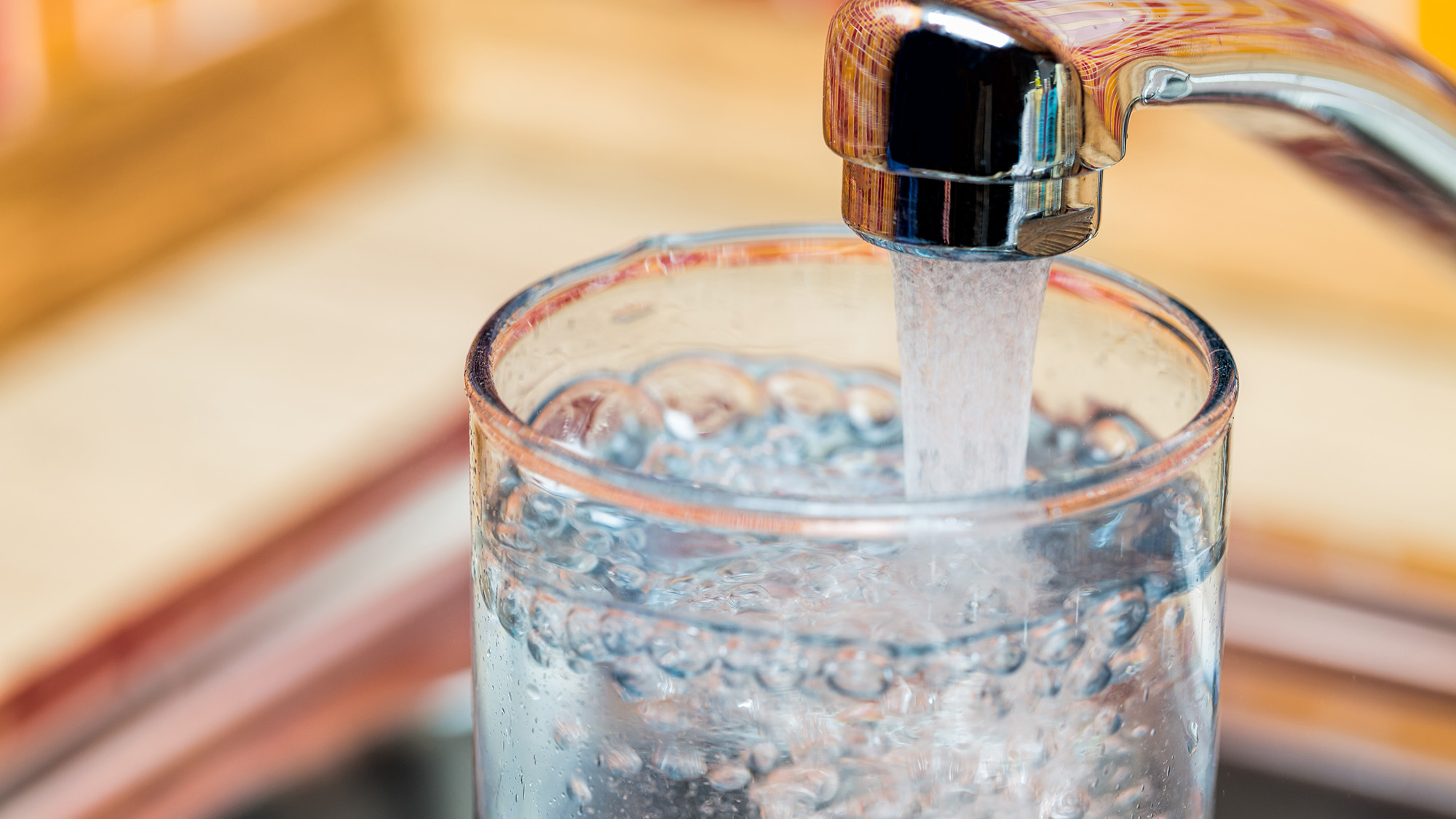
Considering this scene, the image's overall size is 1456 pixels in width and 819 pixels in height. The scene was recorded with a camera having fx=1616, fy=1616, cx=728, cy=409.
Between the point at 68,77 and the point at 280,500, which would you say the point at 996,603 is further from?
the point at 68,77

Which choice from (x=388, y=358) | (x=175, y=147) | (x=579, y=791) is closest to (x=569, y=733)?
(x=579, y=791)

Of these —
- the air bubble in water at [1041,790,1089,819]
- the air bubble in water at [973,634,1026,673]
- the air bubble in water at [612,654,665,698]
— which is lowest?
the air bubble in water at [1041,790,1089,819]

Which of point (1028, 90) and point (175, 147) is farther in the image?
point (175, 147)

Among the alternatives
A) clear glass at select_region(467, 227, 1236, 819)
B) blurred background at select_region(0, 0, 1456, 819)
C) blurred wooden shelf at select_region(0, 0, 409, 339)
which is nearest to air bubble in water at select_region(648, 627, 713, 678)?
clear glass at select_region(467, 227, 1236, 819)

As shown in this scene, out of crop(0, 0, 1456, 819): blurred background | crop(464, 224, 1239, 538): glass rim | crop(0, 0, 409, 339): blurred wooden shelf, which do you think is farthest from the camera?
crop(0, 0, 409, 339): blurred wooden shelf

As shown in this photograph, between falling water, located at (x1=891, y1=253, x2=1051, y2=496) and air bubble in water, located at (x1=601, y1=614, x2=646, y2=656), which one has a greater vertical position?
falling water, located at (x1=891, y1=253, x2=1051, y2=496)

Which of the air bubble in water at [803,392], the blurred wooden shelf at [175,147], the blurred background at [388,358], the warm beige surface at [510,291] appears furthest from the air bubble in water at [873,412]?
the blurred wooden shelf at [175,147]

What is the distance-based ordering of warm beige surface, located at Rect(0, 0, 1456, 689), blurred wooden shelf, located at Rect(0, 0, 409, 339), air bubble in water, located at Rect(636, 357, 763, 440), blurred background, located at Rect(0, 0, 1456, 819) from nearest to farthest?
air bubble in water, located at Rect(636, 357, 763, 440)
blurred background, located at Rect(0, 0, 1456, 819)
warm beige surface, located at Rect(0, 0, 1456, 689)
blurred wooden shelf, located at Rect(0, 0, 409, 339)

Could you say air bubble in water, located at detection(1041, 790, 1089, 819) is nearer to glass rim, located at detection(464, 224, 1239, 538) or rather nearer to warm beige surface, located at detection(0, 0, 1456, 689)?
glass rim, located at detection(464, 224, 1239, 538)

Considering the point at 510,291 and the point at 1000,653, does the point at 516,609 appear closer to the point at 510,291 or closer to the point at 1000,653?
the point at 1000,653
